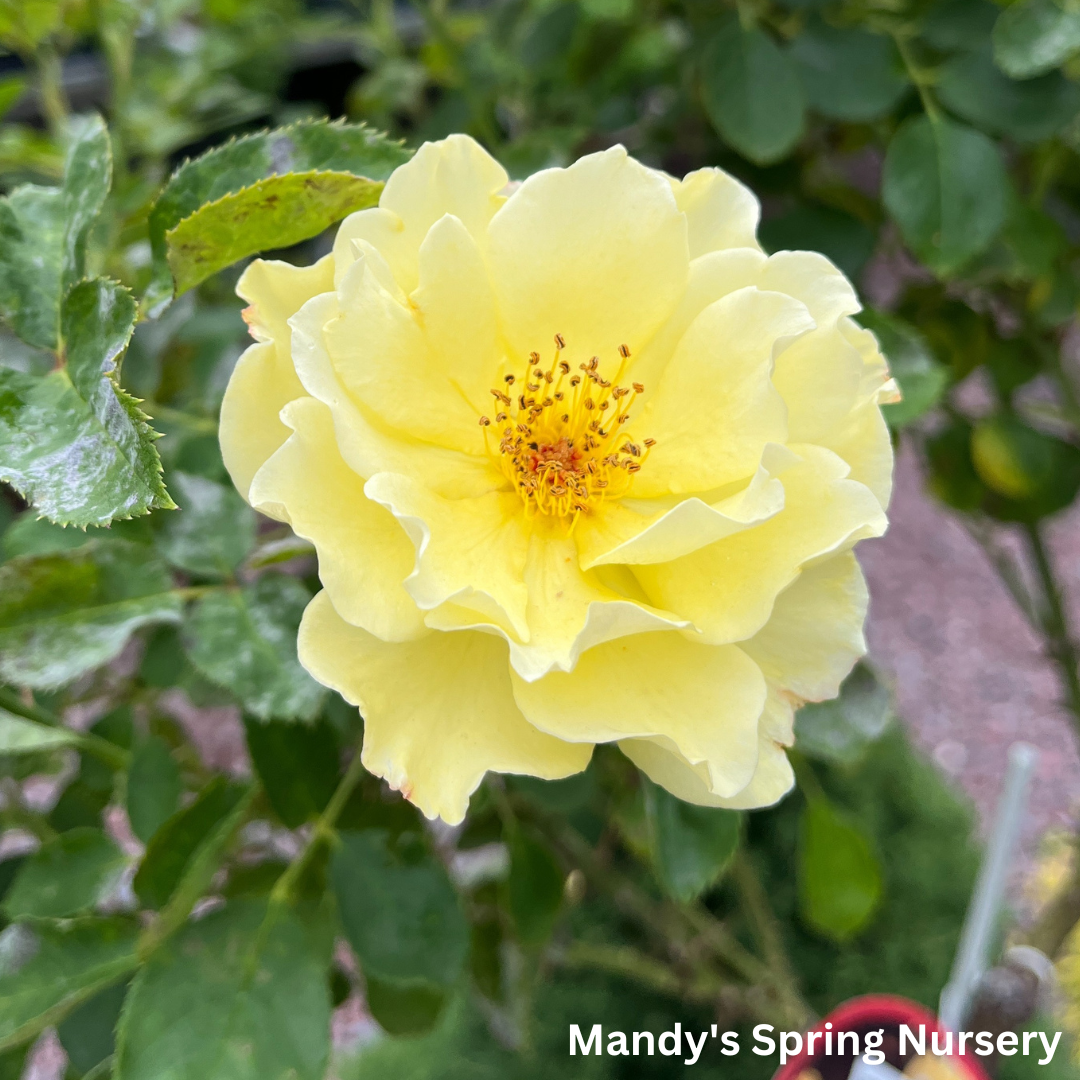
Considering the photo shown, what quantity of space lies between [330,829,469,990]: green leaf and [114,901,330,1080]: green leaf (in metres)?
0.03

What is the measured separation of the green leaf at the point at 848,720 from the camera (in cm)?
43

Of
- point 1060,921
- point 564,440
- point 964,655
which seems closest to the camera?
point 564,440

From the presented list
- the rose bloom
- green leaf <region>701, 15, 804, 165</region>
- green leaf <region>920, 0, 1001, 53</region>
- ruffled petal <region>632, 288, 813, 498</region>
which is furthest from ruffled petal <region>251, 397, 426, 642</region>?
green leaf <region>920, 0, 1001, 53</region>

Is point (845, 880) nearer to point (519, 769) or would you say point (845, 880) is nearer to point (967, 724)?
point (519, 769)

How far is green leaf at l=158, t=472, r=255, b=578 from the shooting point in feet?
1.38

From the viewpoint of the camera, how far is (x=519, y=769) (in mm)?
307

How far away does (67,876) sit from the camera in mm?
457

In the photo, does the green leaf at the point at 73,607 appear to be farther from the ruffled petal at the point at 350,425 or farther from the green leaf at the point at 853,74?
the green leaf at the point at 853,74

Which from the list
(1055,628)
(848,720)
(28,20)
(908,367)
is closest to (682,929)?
(1055,628)

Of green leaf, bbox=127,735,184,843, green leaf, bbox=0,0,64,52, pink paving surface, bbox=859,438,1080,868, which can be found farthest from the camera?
pink paving surface, bbox=859,438,1080,868

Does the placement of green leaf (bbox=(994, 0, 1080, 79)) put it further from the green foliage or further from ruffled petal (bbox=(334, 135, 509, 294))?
ruffled petal (bbox=(334, 135, 509, 294))

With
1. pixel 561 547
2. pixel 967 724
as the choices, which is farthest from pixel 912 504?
pixel 561 547

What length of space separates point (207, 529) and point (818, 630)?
27cm

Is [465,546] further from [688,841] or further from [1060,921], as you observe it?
[1060,921]
